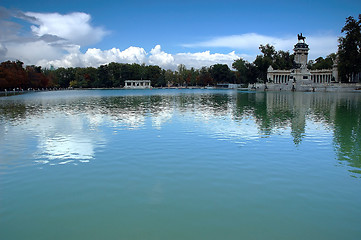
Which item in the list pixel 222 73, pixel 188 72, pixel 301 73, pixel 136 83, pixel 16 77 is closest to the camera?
pixel 16 77

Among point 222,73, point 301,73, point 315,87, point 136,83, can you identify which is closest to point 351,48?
point 315,87

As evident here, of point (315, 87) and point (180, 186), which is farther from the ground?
point (315, 87)

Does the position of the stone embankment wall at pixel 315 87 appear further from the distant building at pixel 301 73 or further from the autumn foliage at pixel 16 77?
the autumn foliage at pixel 16 77

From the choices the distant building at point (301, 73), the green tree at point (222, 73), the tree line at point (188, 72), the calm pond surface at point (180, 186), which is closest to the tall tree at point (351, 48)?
the tree line at point (188, 72)

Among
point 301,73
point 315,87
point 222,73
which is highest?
point 222,73

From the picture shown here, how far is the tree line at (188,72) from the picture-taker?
254 ft

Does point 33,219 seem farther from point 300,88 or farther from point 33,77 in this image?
point 33,77

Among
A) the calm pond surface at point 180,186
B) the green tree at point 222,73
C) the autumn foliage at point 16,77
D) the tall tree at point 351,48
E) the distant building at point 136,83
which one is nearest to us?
the calm pond surface at point 180,186

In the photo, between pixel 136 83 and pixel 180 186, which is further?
pixel 136 83

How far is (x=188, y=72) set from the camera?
196500 mm

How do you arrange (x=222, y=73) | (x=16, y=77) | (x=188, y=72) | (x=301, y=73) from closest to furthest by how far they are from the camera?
(x=16, y=77), (x=301, y=73), (x=222, y=73), (x=188, y=72)

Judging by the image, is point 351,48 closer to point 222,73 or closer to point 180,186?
point 180,186

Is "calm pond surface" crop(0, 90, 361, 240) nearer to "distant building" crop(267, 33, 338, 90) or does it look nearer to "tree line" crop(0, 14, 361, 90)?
"tree line" crop(0, 14, 361, 90)

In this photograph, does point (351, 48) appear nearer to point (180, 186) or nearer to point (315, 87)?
point (315, 87)
